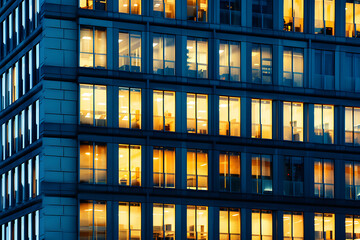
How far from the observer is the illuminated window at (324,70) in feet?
224

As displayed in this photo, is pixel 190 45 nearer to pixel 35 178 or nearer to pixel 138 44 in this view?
pixel 138 44

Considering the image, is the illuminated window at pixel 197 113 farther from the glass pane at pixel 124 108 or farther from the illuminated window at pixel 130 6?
the illuminated window at pixel 130 6

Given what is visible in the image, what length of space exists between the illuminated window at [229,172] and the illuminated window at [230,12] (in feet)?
26.6

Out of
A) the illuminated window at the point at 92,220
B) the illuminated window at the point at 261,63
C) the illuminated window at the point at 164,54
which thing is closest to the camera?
the illuminated window at the point at 92,220

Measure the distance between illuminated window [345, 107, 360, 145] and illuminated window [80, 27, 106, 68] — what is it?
1608 cm

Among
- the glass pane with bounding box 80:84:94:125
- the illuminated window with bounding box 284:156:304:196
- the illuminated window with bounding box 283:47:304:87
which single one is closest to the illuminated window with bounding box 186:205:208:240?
the illuminated window with bounding box 284:156:304:196

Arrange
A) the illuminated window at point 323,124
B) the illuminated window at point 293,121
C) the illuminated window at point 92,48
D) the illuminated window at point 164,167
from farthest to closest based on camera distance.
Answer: the illuminated window at point 323,124 < the illuminated window at point 293,121 < the illuminated window at point 164,167 < the illuminated window at point 92,48

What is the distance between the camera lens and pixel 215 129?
6519cm

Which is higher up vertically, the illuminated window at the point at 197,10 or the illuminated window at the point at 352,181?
the illuminated window at the point at 197,10

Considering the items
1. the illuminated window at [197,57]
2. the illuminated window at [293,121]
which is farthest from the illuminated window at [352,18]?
the illuminated window at [197,57]

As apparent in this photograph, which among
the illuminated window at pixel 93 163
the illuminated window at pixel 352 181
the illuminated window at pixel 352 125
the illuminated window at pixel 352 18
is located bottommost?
the illuminated window at pixel 352 181

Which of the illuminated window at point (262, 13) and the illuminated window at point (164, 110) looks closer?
the illuminated window at point (164, 110)

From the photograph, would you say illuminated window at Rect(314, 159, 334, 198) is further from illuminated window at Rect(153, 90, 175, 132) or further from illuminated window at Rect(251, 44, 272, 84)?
illuminated window at Rect(153, 90, 175, 132)

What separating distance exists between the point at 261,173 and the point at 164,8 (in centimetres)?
1144
